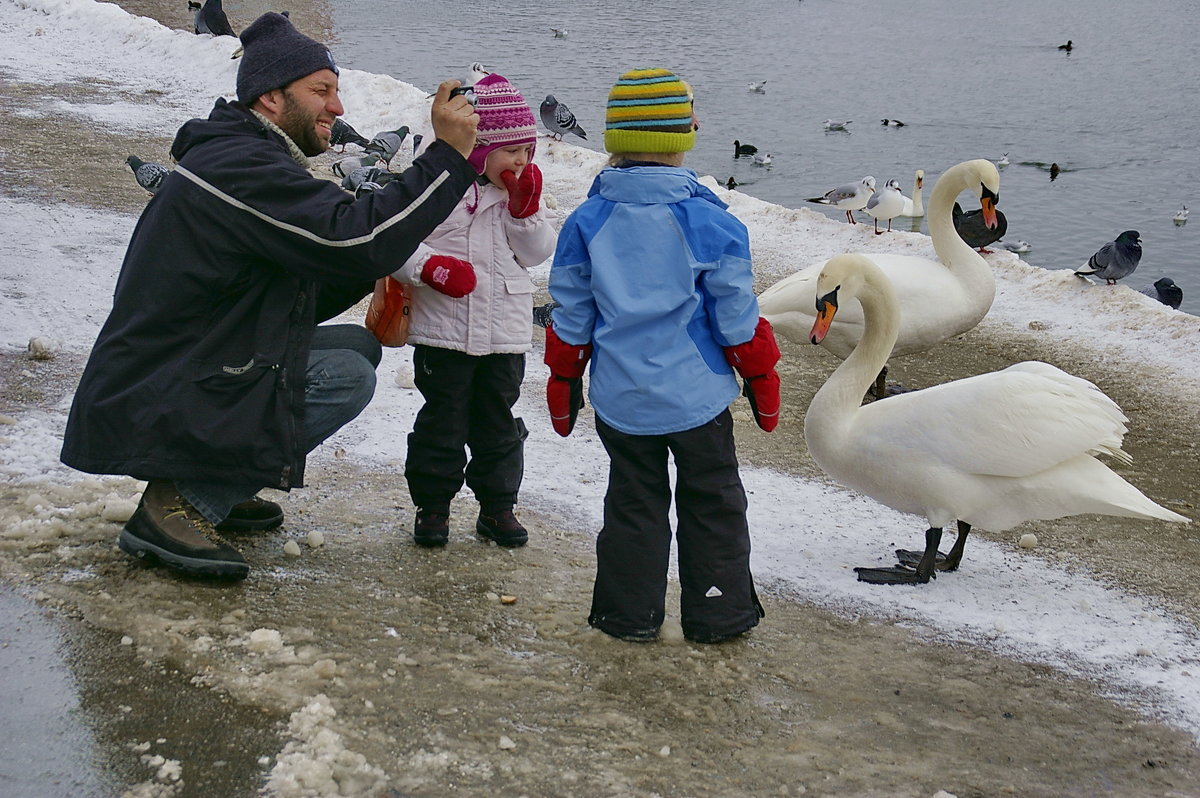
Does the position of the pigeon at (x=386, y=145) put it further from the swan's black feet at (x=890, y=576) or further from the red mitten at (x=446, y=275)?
the swan's black feet at (x=890, y=576)

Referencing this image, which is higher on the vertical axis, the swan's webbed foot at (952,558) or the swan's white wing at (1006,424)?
the swan's white wing at (1006,424)

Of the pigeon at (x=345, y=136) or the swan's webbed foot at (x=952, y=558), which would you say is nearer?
the swan's webbed foot at (x=952, y=558)

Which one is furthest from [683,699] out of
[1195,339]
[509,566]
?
[1195,339]

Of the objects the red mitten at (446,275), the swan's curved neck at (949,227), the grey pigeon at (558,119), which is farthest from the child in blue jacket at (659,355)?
the grey pigeon at (558,119)

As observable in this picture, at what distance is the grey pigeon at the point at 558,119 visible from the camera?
1374 centimetres

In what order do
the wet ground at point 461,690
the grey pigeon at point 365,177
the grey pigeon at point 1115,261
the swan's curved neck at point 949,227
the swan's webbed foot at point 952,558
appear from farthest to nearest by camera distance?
the grey pigeon at point 1115,261 → the grey pigeon at point 365,177 → the swan's curved neck at point 949,227 → the swan's webbed foot at point 952,558 → the wet ground at point 461,690

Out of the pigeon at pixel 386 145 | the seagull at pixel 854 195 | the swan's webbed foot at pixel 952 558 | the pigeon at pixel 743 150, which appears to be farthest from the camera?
the pigeon at pixel 743 150

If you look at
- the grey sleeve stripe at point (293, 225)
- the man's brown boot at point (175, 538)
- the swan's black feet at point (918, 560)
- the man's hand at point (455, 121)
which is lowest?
A: the swan's black feet at point (918, 560)

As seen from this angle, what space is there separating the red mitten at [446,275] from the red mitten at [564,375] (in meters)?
0.37

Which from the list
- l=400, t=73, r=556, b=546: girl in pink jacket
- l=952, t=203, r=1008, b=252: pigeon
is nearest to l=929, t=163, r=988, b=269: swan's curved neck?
l=952, t=203, r=1008, b=252: pigeon

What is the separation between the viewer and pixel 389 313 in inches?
156

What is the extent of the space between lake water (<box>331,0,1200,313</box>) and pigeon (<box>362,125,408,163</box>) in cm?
598

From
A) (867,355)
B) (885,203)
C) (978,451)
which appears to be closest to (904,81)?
(885,203)

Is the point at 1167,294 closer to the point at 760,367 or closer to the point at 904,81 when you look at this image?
the point at 760,367
